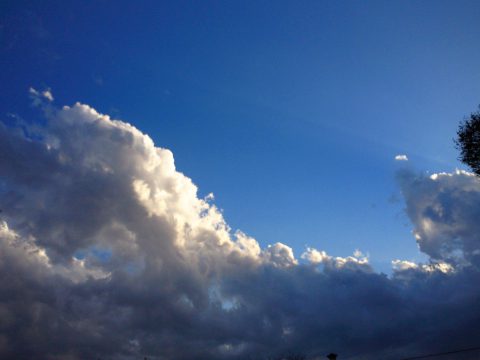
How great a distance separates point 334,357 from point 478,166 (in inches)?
1318

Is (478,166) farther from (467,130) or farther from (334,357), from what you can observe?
(334,357)

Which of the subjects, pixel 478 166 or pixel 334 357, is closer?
pixel 334 357

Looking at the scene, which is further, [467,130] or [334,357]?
[467,130]

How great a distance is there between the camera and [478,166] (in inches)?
1713

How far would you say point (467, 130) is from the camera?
44094mm

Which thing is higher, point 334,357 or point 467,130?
point 467,130

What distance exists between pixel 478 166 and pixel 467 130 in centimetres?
531

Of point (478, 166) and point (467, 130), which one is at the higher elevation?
point (467, 130)

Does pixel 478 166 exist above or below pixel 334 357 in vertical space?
above


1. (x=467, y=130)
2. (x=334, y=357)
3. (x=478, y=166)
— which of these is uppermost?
(x=467, y=130)

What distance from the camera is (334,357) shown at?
31.2 metres

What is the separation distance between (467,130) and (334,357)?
119 feet

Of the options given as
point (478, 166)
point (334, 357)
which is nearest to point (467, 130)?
point (478, 166)
